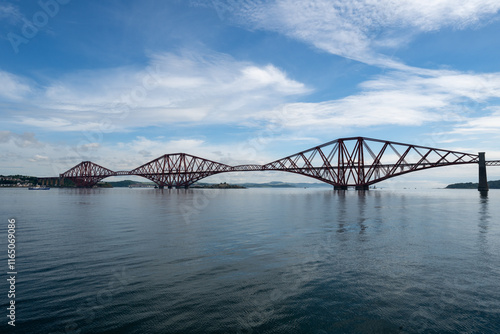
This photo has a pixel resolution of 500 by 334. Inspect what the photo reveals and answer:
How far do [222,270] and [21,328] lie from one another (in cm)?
701

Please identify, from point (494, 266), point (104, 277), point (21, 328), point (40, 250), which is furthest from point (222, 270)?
point (494, 266)

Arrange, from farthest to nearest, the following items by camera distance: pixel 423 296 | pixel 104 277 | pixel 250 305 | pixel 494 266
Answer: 1. pixel 494 266
2. pixel 104 277
3. pixel 423 296
4. pixel 250 305

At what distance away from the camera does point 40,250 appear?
16531 millimetres

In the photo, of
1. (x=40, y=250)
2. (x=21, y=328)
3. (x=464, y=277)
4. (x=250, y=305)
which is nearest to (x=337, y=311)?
(x=250, y=305)

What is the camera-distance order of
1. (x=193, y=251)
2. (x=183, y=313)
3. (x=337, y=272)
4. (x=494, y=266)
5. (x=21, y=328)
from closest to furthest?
(x=21, y=328), (x=183, y=313), (x=337, y=272), (x=494, y=266), (x=193, y=251)

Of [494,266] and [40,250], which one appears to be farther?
[40,250]

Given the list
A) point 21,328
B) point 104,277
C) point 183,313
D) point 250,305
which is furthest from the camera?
point 104,277

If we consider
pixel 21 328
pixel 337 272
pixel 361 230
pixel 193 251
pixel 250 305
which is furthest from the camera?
pixel 361 230

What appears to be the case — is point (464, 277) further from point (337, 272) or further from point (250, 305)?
point (250, 305)

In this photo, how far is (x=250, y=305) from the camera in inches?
365

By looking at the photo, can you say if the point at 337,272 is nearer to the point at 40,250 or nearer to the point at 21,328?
the point at 21,328

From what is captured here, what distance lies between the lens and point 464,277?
12156 millimetres

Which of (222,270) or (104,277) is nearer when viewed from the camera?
(104,277)

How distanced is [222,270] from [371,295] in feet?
19.7
